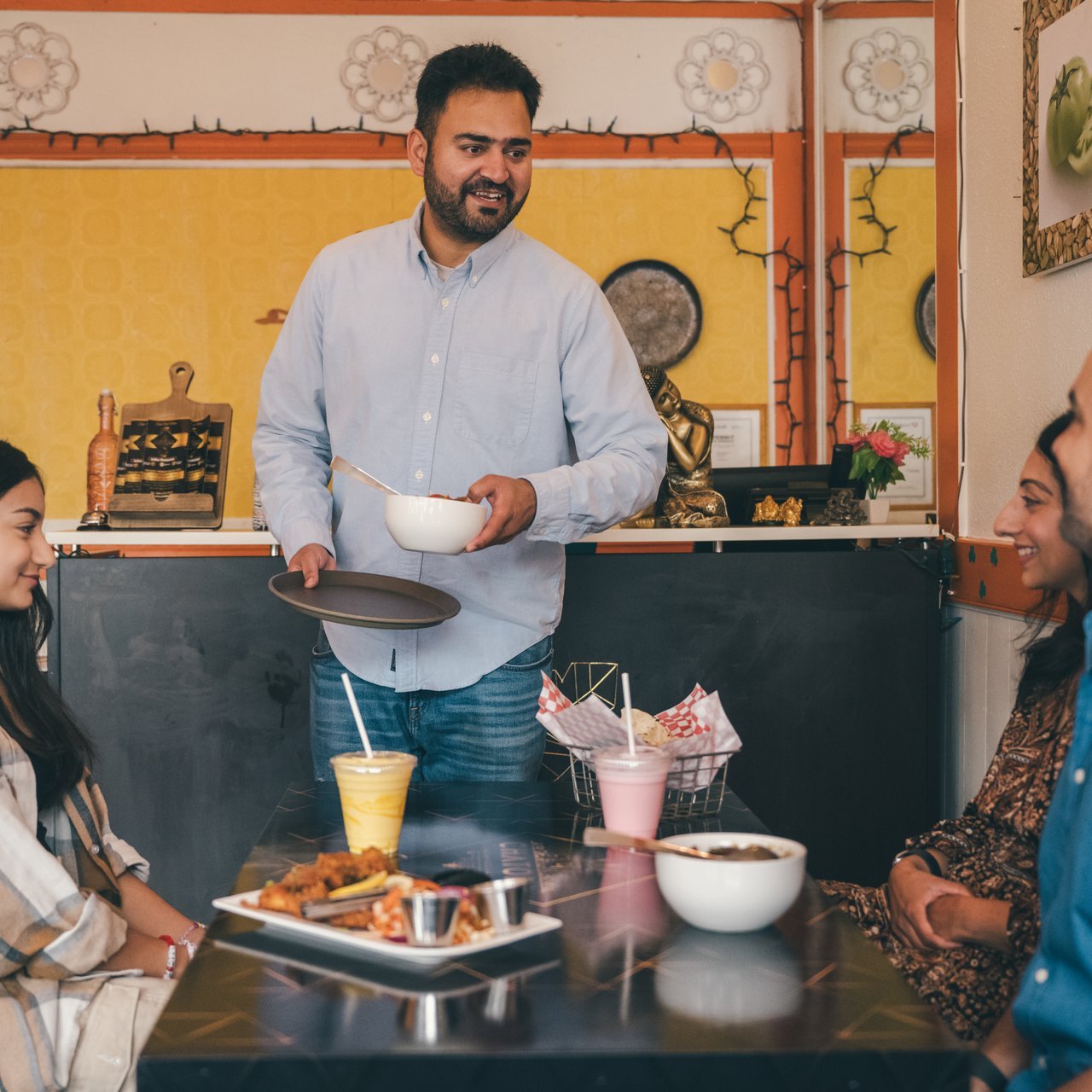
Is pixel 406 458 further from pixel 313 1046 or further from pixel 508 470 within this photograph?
pixel 313 1046

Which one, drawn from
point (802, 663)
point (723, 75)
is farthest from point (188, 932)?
point (723, 75)

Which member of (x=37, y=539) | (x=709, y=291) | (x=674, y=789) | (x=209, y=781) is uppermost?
(x=709, y=291)

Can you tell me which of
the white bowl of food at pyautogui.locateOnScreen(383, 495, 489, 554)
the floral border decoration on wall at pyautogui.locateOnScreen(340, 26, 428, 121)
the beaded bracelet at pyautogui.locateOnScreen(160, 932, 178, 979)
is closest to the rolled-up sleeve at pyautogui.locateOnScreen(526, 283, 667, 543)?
the white bowl of food at pyautogui.locateOnScreen(383, 495, 489, 554)

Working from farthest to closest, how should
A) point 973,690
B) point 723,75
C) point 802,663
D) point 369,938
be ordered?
point 723,75 < point 802,663 < point 973,690 < point 369,938

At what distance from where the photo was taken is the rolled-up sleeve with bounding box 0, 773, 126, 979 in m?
1.31

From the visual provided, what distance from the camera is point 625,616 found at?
9.49ft

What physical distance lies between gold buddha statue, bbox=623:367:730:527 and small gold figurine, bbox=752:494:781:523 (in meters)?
0.08

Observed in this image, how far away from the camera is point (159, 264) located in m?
4.74

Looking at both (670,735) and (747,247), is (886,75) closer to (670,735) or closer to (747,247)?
(747,247)

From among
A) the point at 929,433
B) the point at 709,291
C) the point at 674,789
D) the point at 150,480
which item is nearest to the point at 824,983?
the point at 674,789

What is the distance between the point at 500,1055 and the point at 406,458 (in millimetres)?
1406

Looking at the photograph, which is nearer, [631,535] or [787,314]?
[631,535]

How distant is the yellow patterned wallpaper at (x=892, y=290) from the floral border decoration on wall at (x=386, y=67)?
5.60 feet

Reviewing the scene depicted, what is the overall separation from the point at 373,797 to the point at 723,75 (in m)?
4.18
